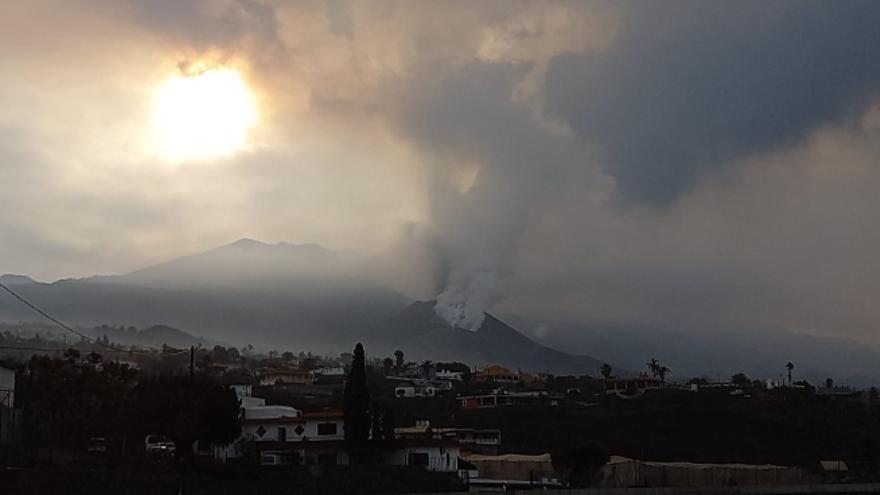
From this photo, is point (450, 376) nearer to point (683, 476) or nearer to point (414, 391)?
point (414, 391)

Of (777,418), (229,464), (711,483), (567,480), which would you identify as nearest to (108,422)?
(229,464)

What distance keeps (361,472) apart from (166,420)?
10.5m

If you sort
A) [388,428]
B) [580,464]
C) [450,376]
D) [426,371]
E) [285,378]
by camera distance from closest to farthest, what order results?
[580,464], [388,428], [285,378], [426,371], [450,376]

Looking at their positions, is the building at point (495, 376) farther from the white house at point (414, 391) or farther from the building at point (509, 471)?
the building at point (509, 471)

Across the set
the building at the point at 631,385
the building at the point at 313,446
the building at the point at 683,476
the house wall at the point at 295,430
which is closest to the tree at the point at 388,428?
the building at the point at 313,446

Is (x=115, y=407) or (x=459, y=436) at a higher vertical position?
(x=115, y=407)

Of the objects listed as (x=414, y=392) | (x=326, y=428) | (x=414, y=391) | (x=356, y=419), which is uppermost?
(x=414, y=391)

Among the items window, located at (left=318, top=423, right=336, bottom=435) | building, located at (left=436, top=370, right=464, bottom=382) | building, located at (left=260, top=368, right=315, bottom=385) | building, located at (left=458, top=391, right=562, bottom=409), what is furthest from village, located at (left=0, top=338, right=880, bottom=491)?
building, located at (left=436, top=370, right=464, bottom=382)

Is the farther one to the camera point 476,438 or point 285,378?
point 285,378

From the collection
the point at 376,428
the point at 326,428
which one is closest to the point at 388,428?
the point at 376,428

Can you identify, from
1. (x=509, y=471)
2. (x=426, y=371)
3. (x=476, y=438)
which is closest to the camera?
(x=509, y=471)

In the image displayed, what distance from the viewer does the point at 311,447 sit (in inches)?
2447

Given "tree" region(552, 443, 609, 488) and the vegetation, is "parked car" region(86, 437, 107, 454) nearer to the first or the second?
the vegetation

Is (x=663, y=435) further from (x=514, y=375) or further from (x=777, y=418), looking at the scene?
(x=514, y=375)
